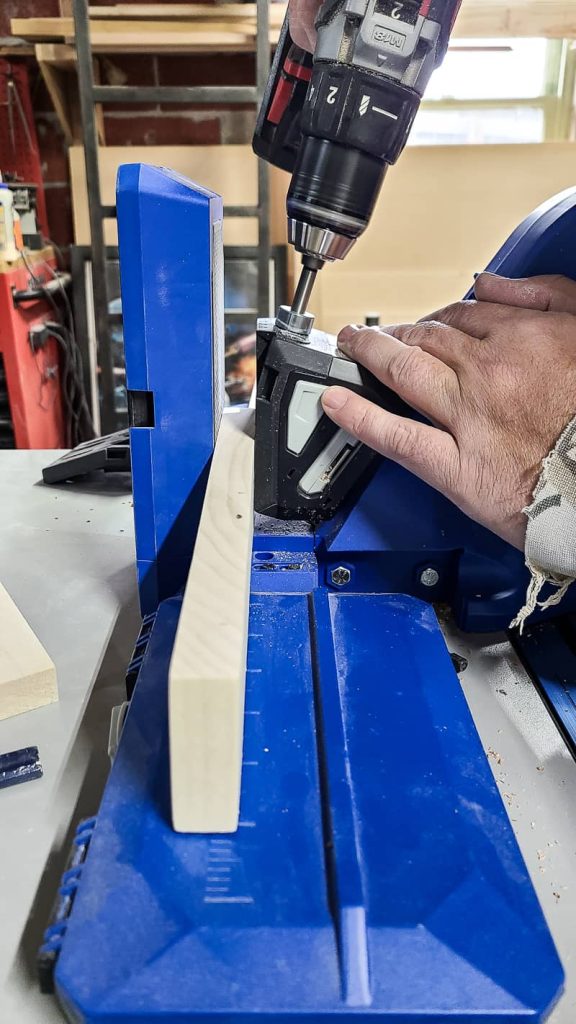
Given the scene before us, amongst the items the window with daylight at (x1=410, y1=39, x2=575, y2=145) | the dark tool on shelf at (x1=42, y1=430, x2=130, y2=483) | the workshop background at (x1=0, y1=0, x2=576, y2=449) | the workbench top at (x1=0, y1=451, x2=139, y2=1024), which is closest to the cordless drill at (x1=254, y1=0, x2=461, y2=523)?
the workbench top at (x1=0, y1=451, x2=139, y2=1024)

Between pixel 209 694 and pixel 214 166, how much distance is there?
242 cm

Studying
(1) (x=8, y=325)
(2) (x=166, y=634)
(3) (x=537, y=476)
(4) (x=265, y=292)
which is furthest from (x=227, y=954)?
(4) (x=265, y=292)

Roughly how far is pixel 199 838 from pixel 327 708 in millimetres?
149

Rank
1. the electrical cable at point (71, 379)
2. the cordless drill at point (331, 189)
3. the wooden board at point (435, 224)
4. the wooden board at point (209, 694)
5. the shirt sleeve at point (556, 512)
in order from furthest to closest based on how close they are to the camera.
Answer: the electrical cable at point (71, 379), the wooden board at point (435, 224), the cordless drill at point (331, 189), the shirt sleeve at point (556, 512), the wooden board at point (209, 694)

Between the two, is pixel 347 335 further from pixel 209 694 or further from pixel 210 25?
pixel 210 25

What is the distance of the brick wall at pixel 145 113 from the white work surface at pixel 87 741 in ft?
6.66

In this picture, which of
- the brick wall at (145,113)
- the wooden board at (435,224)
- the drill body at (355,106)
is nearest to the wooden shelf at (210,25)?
the brick wall at (145,113)

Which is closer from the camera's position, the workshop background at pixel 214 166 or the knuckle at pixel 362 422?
the knuckle at pixel 362 422

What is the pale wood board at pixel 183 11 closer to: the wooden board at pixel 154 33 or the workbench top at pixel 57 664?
the wooden board at pixel 154 33

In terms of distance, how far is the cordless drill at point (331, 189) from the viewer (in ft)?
2.28

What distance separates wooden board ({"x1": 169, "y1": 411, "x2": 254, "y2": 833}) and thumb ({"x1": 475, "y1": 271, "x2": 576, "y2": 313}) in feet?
1.32

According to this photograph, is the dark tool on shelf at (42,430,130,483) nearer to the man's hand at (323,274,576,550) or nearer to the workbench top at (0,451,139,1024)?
the workbench top at (0,451,139,1024)

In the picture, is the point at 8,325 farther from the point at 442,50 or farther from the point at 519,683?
the point at 519,683

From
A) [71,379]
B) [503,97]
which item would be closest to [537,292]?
[71,379]
